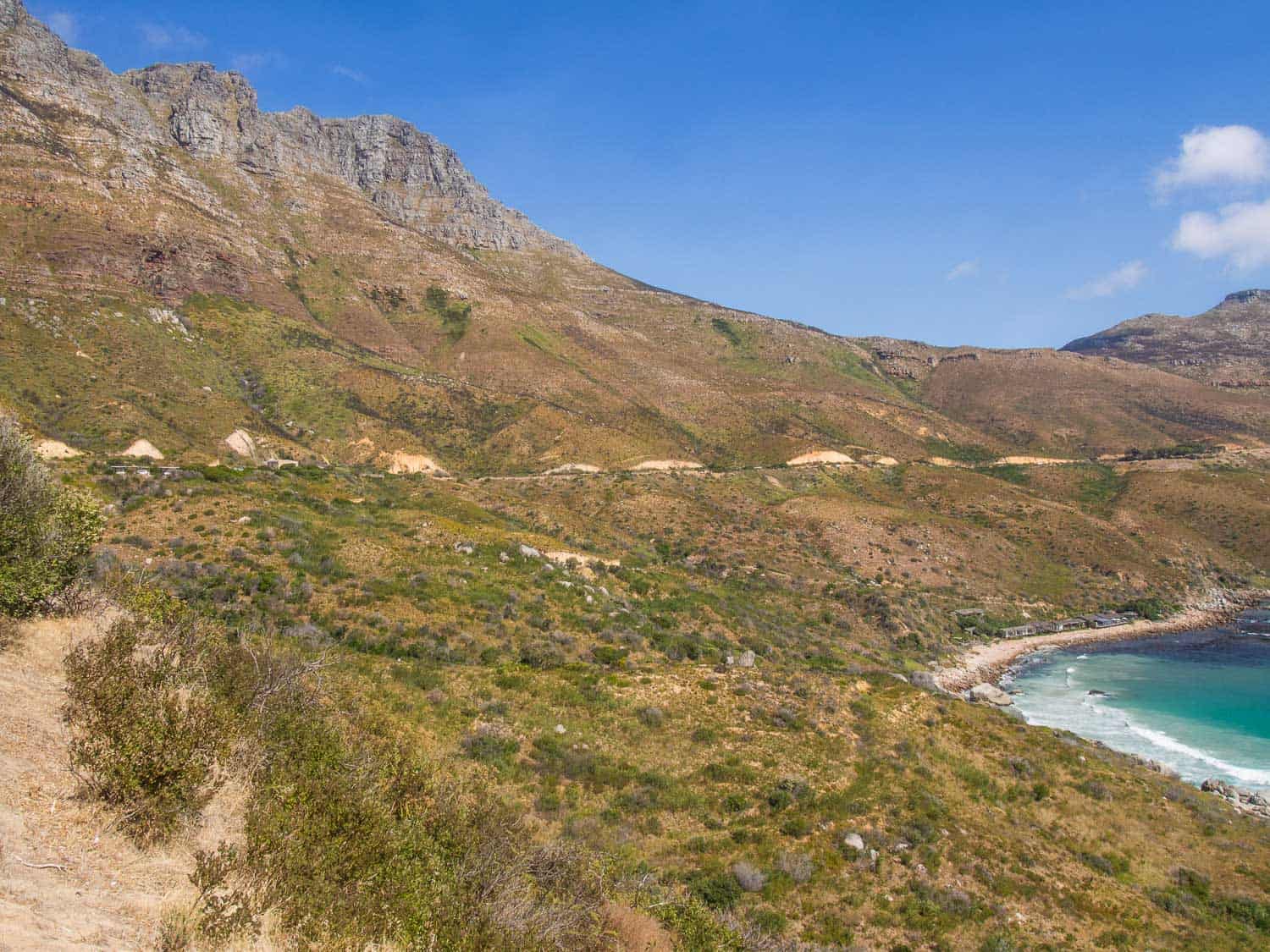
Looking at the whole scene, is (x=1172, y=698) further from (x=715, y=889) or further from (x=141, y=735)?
(x=141, y=735)

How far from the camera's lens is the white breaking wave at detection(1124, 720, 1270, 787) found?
33.4 metres

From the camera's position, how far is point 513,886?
9.68 meters

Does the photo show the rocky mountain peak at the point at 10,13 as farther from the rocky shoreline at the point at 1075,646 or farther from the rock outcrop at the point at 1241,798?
the rock outcrop at the point at 1241,798

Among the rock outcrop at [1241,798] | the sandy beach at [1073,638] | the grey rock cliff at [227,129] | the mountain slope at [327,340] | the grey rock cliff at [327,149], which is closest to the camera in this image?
the rock outcrop at [1241,798]

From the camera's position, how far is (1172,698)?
4684 centimetres

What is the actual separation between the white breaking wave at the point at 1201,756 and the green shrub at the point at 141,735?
4595 centimetres

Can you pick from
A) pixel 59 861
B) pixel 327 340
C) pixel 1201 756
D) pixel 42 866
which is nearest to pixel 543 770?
pixel 59 861

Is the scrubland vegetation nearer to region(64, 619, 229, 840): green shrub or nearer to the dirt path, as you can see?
region(64, 619, 229, 840): green shrub

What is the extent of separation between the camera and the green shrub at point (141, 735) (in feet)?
28.7

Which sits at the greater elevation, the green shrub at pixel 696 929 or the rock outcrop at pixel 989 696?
the green shrub at pixel 696 929

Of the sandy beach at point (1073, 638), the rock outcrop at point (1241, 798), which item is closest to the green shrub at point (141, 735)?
the rock outcrop at point (1241, 798)

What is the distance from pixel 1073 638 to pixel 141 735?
7097 centimetres

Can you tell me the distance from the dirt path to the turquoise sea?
4410 cm

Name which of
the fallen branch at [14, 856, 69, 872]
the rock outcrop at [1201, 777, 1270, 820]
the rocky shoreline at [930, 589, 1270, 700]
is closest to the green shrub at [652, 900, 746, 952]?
the fallen branch at [14, 856, 69, 872]
